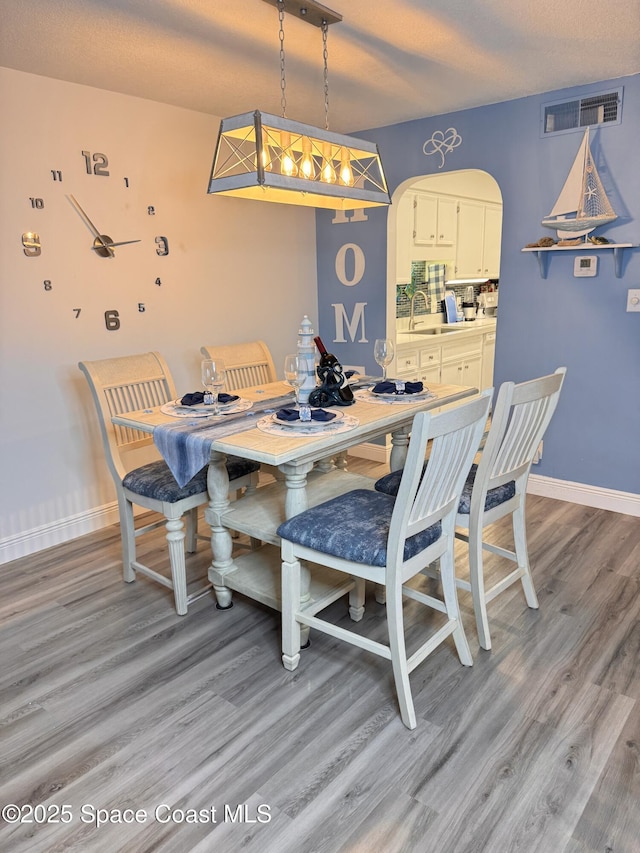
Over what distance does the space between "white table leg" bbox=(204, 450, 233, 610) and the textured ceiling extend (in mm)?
1751

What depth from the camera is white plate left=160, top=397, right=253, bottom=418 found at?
2480 millimetres

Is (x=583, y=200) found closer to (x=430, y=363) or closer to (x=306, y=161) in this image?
(x=306, y=161)

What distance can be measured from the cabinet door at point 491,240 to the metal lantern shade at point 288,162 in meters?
3.72

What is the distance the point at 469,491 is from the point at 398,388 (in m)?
0.71

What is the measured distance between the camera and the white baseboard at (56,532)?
3.11m

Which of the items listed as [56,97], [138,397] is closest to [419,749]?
[138,397]

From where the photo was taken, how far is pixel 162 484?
8.25 feet

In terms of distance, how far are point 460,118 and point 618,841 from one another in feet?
12.2

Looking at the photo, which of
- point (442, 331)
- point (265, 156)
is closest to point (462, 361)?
point (442, 331)

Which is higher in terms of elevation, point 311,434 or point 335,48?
point 335,48

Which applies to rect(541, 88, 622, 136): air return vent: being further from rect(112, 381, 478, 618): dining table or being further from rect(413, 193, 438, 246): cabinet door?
rect(112, 381, 478, 618): dining table

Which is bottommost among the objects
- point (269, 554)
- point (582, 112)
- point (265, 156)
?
point (269, 554)

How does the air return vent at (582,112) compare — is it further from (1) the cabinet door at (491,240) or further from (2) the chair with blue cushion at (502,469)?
(1) the cabinet door at (491,240)

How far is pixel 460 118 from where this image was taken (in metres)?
3.67
